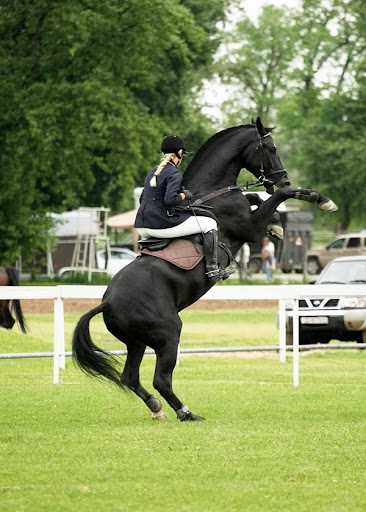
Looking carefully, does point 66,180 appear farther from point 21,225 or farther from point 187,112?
point 187,112

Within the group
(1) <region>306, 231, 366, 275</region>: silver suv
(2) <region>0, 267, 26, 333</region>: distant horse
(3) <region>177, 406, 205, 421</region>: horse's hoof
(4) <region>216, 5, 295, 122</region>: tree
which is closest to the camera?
(3) <region>177, 406, 205, 421</region>: horse's hoof

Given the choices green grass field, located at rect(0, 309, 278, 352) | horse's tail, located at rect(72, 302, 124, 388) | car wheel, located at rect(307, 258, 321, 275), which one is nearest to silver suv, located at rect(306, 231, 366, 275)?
car wheel, located at rect(307, 258, 321, 275)

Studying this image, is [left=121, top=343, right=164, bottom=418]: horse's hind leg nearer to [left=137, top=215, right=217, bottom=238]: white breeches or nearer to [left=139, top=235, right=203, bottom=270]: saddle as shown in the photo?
[left=139, top=235, right=203, bottom=270]: saddle

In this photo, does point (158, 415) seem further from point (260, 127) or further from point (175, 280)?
point (260, 127)

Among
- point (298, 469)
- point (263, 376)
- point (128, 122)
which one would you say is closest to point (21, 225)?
point (128, 122)

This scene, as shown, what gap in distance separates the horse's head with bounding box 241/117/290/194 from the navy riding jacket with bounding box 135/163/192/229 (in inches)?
45.9

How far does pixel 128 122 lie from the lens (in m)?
38.1

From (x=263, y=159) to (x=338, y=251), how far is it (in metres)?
45.2

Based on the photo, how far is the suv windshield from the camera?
24.7m

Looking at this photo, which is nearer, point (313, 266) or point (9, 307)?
point (9, 307)

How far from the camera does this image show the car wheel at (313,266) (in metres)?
60.4

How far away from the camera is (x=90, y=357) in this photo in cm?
1276

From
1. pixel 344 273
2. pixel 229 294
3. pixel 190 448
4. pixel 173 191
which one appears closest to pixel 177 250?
pixel 173 191

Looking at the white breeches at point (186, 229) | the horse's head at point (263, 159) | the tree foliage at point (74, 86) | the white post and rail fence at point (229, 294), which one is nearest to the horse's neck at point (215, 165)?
the horse's head at point (263, 159)
